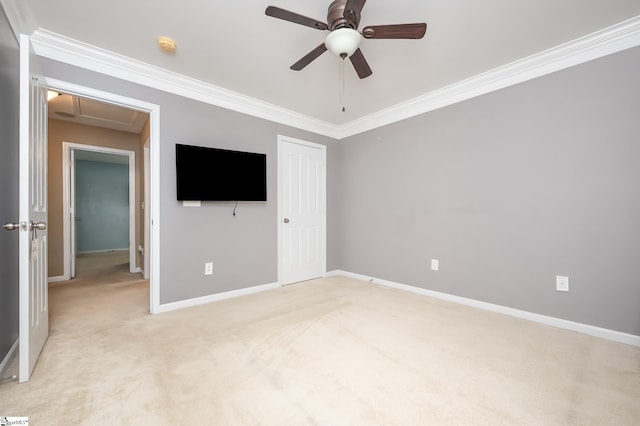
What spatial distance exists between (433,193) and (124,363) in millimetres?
3353

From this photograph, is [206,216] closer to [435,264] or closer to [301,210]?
[301,210]

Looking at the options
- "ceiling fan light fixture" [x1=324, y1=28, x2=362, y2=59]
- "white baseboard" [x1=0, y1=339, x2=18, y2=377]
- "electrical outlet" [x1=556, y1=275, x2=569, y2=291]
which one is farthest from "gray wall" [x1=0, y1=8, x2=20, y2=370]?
"electrical outlet" [x1=556, y1=275, x2=569, y2=291]

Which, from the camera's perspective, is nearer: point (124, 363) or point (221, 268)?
point (124, 363)

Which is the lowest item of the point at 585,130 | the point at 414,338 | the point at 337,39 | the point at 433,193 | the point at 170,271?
the point at 414,338

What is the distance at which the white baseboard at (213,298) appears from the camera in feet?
8.97

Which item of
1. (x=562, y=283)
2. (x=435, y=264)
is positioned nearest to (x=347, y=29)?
(x=435, y=264)

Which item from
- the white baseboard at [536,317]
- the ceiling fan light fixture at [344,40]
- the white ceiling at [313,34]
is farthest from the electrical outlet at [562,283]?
the ceiling fan light fixture at [344,40]

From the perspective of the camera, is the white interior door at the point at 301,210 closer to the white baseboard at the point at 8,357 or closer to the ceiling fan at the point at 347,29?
the ceiling fan at the point at 347,29

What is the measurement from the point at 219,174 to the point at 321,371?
7.65 feet

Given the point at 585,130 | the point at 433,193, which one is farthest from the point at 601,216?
the point at 433,193

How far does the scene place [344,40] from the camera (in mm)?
1696

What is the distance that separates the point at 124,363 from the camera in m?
1.74

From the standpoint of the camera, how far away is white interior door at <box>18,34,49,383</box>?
1521 millimetres

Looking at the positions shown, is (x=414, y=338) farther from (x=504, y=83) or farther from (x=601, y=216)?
(x=504, y=83)
